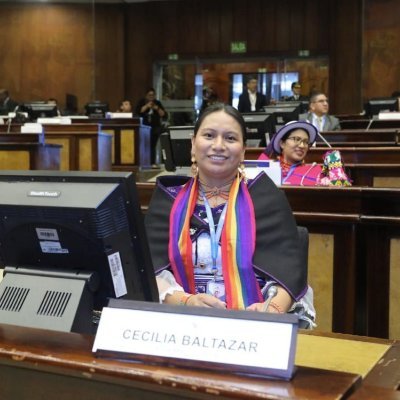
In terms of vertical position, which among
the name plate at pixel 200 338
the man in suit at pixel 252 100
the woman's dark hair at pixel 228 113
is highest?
the man in suit at pixel 252 100

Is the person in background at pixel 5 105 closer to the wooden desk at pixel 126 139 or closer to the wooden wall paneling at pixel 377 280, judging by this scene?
the wooden desk at pixel 126 139

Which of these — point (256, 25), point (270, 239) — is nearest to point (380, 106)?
point (256, 25)

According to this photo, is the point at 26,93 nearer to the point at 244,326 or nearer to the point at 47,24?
the point at 47,24

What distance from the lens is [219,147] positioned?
196cm

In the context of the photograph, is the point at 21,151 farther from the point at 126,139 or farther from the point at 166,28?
the point at 166,28

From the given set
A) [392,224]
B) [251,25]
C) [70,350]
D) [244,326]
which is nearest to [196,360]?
[244,326]

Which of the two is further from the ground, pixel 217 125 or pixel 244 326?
pixel 217 125

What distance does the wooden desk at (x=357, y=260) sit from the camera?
2.79 meters

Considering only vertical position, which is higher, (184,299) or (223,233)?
(223,233)

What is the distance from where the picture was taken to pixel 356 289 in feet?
9.34

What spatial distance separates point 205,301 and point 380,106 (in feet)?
23.1

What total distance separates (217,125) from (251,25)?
10.9 m

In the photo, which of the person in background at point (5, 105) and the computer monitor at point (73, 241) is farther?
the person in background at point (5, 105)

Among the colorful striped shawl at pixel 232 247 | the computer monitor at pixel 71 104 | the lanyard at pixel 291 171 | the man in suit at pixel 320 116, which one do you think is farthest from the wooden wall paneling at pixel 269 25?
the colorful striped shawl at pixel 232 247
